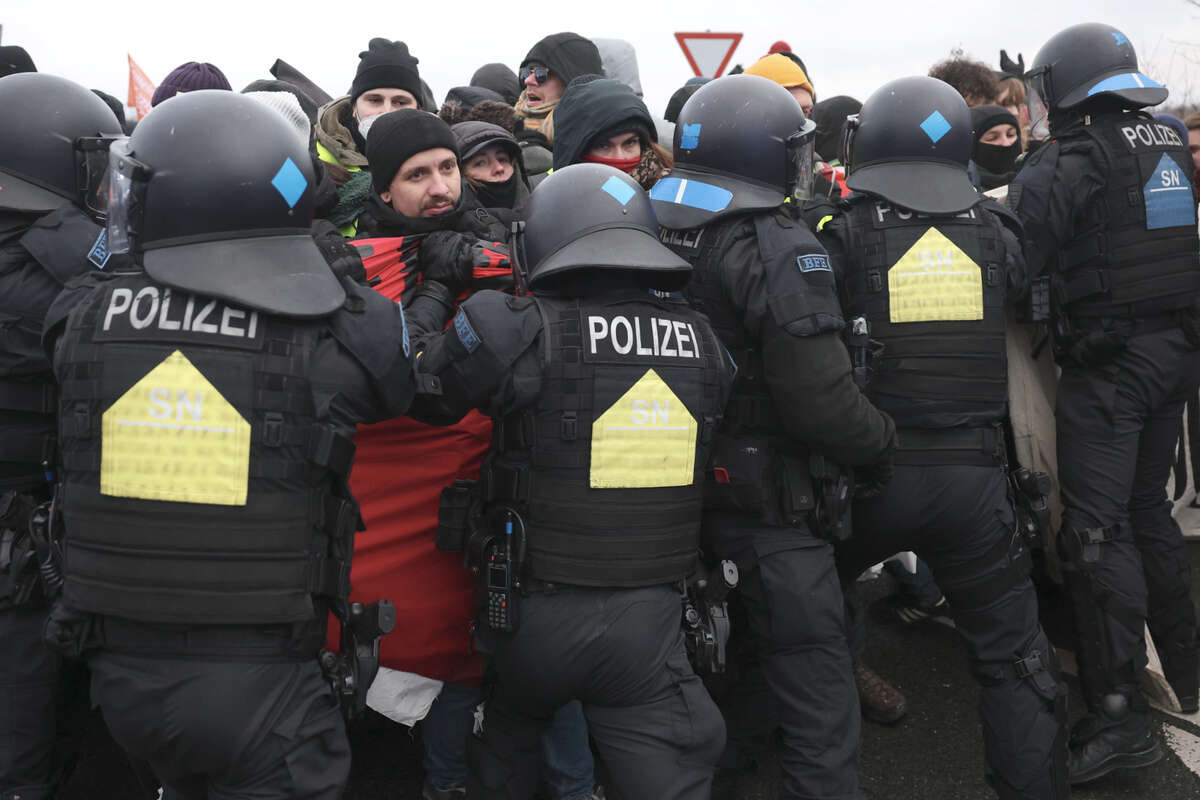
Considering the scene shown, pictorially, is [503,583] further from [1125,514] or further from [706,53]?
[706,53]

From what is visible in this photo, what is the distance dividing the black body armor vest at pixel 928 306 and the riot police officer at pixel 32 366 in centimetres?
246

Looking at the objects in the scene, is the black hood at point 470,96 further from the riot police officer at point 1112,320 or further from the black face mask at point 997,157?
the riot police officer at point 1112,320

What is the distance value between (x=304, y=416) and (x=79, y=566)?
0.61 metres

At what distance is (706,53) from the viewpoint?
7.73 m

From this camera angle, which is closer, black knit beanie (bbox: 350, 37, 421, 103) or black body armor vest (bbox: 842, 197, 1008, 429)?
black body armor vest (bbox: 842, 197, 1008, 429)

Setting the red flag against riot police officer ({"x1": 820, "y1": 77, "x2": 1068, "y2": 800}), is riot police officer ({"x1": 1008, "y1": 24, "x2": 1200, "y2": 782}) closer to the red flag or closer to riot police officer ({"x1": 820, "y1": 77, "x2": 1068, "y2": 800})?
riot police officer ({"x1": 820, "y1": 77, "x2": 1068, "y2": 800})

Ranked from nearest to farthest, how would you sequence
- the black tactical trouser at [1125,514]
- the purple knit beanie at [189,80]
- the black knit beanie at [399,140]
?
1. the black knit beanie at [399,140]
2. the black tactical trouser at [1125,514]
3. the purple knit beanie at [189,80]

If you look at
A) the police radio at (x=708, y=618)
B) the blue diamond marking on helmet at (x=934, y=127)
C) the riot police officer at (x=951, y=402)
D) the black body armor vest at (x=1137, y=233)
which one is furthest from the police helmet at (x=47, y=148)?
the black body armor vest at (x=1137, y=233)

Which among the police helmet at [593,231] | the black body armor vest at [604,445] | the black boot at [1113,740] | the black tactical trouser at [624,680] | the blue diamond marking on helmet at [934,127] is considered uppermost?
the blue diamond marking on helmet at [934,127]

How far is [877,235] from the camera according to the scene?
3426 millimetres

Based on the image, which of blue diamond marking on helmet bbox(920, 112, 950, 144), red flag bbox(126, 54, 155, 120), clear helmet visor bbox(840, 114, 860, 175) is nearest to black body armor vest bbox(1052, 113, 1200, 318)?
blue diamond marking on helmet bbox(920, 112, 950, 144)

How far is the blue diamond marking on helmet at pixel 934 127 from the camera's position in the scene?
3482mm

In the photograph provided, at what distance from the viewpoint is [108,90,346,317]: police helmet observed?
228 cm

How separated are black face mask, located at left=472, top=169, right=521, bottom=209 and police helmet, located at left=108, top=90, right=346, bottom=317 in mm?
1508
